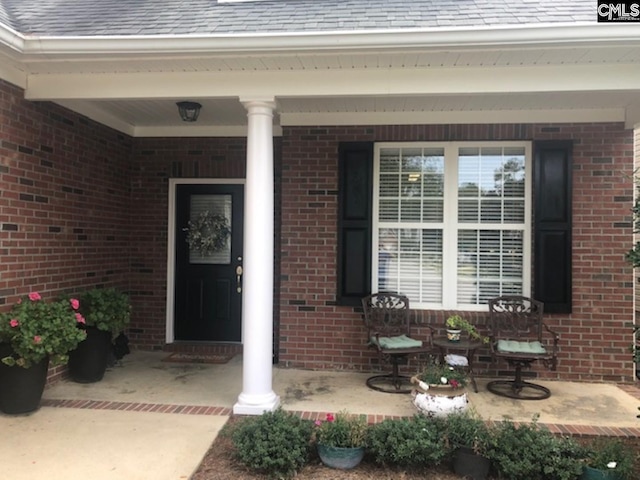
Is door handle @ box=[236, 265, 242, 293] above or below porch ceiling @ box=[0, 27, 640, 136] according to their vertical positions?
below

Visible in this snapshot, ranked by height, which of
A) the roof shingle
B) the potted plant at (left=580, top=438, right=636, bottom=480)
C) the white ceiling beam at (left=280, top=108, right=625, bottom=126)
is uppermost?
the roof shingle

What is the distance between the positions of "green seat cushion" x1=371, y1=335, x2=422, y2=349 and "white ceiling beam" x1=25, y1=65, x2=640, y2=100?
2252 mm

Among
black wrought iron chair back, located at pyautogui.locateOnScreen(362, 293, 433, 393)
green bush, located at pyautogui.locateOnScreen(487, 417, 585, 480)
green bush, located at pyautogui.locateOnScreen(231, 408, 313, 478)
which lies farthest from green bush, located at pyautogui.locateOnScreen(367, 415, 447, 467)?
black wrought iron chair back, located at pyautogui.locateOnScreen(362, 293, 433, 393)

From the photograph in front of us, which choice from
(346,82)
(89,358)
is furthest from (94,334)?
(346,82)

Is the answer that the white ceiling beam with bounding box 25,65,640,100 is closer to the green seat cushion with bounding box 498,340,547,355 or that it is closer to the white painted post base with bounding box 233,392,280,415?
the green seat cushion with bounding box 498,340,547,355

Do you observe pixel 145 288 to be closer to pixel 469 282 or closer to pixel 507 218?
pixel 469 282

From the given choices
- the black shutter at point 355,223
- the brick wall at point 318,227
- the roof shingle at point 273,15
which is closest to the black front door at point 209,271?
the brick wall at point 318,227

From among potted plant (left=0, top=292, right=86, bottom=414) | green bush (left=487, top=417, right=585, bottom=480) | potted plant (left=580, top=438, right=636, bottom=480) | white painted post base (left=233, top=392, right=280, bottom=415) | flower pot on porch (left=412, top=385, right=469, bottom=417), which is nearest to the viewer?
potted plant (left=580, top=438, right=636, bottom=480)

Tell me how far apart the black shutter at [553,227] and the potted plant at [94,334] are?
4.31m

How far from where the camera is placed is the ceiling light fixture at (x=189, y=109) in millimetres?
4504

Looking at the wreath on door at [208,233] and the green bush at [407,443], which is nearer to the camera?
Answer: the green bush at [407,443]

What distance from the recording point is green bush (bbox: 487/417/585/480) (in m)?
2.68

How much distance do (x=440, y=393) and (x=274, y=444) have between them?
1.33 metres

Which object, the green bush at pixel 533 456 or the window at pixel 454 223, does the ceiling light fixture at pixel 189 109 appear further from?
the green bush at pixel 533 456
